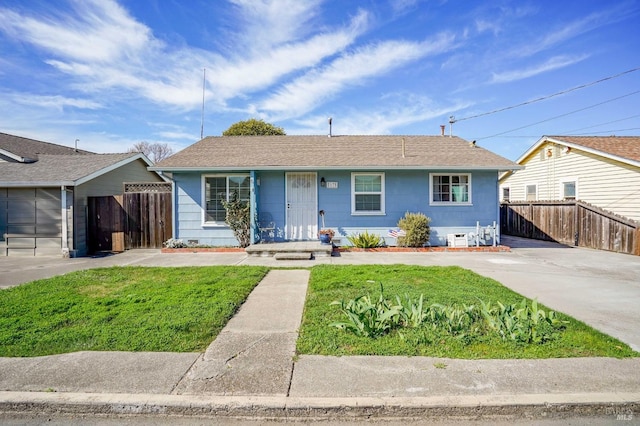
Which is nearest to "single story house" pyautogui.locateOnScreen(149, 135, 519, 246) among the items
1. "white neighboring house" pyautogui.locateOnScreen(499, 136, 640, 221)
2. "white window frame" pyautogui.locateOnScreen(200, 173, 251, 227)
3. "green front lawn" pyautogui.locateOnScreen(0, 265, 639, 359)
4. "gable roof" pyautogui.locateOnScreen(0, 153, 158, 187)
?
"white window frame" pyautogui.locateOnScreen(200, 173, 251, 227)

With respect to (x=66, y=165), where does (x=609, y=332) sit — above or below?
below

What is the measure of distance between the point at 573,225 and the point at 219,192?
13.3 metres

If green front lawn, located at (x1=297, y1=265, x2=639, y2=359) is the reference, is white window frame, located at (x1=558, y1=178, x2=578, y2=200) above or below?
above

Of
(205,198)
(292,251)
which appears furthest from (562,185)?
(205,198)

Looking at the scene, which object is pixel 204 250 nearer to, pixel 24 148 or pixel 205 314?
pixel 205 314

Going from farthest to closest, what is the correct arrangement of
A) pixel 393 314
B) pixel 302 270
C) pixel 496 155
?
pixel 496 155 → pixel 302 270 → pixel 393 314

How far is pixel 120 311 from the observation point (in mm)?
4973

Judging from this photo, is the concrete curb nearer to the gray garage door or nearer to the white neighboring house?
the gray garage door

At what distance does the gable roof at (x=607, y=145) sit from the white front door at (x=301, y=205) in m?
11.7

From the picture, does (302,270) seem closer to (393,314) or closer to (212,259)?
(212,259)

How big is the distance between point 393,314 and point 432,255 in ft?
22.2

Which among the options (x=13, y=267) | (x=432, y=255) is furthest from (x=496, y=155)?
(x=13, y=267)

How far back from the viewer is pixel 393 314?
4.11 meters

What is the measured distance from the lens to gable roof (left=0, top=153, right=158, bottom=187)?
10.5 metres
